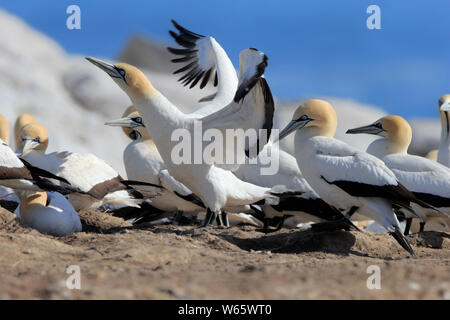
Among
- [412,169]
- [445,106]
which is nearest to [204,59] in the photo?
[412,169]

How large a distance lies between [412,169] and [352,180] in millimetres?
1909

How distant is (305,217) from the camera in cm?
866

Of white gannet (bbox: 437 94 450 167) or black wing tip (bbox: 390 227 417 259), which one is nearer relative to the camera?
black wing tip (bbox: 390 227 417 259)

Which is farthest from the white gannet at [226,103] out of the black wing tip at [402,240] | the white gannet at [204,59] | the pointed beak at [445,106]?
the pointed beak at [445,106]

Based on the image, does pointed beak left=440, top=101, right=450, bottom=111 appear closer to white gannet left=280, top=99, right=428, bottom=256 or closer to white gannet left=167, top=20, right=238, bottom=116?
white gannet left=167, top=20, right=238, bottom=116

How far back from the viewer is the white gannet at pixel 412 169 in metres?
8.12

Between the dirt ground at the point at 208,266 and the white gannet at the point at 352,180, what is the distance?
0.31 meters

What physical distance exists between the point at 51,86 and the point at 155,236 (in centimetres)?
1892

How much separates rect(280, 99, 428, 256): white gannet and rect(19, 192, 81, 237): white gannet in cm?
237

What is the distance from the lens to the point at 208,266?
5078 mm

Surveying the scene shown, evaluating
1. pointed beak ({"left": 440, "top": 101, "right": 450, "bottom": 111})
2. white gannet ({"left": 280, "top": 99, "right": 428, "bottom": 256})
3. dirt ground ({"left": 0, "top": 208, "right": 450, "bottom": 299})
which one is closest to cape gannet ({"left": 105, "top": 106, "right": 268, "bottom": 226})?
dirt ground ({"left": 0, "top": 208, "right": 450, "bottom": 299})

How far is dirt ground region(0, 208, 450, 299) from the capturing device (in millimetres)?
4188

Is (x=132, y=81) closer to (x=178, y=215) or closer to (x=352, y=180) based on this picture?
(x=178, y=215)

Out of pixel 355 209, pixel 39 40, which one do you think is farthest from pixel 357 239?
pixel 39 40
